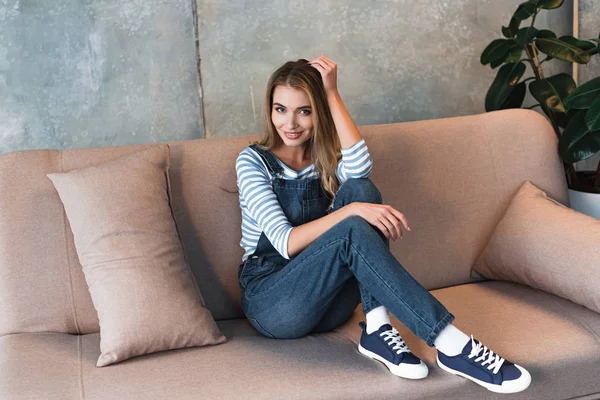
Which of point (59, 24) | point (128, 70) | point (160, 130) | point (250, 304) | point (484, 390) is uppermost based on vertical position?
point (59, 24)

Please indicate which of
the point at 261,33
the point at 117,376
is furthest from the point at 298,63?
the point at 117,376

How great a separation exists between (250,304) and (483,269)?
0.80m

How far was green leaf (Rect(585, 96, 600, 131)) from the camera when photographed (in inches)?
89.1

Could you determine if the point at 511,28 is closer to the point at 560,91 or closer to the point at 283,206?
the point at 560,91

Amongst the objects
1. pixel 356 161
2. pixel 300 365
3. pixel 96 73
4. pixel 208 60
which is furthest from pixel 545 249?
pixel 96 73

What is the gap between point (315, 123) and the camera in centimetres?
200

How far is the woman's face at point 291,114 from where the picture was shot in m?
1.97

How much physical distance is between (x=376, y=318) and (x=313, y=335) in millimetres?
223

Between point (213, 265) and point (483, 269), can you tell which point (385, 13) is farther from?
point (213, 265)

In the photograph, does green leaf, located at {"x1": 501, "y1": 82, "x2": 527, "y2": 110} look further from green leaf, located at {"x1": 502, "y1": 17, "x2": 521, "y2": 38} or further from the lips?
the lips

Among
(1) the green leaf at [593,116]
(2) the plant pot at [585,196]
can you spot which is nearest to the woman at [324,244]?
(1) the green leaf at [593,116]

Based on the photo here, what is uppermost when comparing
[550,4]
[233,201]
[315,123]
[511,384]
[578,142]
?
[550,4]

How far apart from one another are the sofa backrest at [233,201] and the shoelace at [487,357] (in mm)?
588

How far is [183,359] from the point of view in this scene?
1.78m
